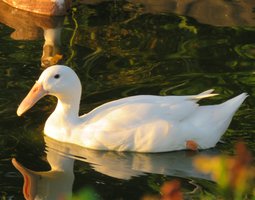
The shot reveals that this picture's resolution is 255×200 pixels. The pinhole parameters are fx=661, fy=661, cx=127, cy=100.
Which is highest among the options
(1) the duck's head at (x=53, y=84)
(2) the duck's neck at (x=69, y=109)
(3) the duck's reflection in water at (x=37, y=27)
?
(1) the duck's head at (x=53, y=84)

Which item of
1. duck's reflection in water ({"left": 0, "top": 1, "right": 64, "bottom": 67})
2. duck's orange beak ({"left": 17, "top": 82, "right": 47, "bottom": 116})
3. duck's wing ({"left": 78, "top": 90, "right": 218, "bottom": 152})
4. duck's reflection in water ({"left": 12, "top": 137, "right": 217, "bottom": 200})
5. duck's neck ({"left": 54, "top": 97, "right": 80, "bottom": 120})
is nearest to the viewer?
duck's reflection in water ({"left": 12, "top": 137, "right": 217, "bottom": 200})

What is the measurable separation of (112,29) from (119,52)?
109cm

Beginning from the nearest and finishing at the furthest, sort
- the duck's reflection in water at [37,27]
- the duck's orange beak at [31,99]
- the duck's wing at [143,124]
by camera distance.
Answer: the duck's wing at [143,124] < the duck's orange beak at [31,99] < the duck's reflection in water at [37,27]

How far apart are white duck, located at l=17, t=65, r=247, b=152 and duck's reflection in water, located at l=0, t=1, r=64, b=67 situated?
2301 mm

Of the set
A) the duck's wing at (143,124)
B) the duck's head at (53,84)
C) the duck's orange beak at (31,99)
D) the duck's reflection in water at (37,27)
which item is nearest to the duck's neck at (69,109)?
the duck's head at (53,84)

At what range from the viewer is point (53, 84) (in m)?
6.16

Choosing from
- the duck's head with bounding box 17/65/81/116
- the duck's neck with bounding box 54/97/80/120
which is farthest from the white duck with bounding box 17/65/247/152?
the duck's neck with bounding box 54/97/80/120

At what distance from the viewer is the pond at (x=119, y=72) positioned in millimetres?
5461

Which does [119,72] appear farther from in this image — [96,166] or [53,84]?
[96,166]

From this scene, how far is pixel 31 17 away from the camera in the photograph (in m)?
10.3

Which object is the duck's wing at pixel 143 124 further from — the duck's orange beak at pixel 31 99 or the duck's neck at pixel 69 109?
the duck's orange beak at pixel 31 99

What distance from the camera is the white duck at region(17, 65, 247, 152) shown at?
228 inches

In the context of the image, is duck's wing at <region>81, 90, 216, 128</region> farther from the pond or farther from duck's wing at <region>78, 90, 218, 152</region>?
the pond

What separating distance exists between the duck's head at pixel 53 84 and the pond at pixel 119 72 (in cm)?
37
